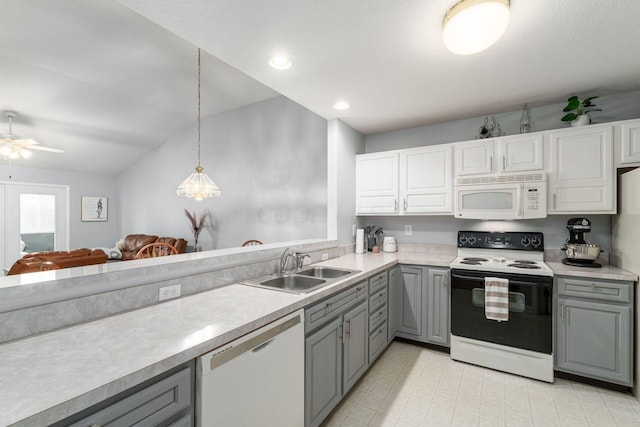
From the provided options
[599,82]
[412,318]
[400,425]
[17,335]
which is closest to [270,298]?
[17,335]

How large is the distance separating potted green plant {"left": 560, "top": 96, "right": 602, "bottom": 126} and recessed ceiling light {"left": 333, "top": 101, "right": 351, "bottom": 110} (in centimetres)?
197

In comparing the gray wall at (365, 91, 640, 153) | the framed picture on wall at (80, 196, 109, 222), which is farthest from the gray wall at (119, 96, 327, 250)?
the framed picture on wall at (80, 196, 109, 222)

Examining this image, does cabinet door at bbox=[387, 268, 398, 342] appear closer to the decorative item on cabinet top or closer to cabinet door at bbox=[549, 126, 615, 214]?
cabinet door at bbox=[549, 126, 615, 214]

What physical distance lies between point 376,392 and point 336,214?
1710 mm

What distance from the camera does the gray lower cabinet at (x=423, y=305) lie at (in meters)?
2.74

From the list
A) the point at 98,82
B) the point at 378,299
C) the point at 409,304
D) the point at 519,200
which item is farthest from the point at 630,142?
the point at 98,82

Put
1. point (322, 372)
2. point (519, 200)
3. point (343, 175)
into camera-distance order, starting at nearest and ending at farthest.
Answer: point (322, 372) < point (519, 200) < point (343, 175)

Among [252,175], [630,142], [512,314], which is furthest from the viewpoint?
[252,175]

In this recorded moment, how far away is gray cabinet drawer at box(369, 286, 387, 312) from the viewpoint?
242cm

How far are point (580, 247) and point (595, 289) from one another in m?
0.40

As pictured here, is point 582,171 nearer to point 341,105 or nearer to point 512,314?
point 512,314

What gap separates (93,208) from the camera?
6.48 meters

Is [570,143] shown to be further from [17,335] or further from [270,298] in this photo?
[17,335]

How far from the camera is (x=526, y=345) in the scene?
7.61 feet
